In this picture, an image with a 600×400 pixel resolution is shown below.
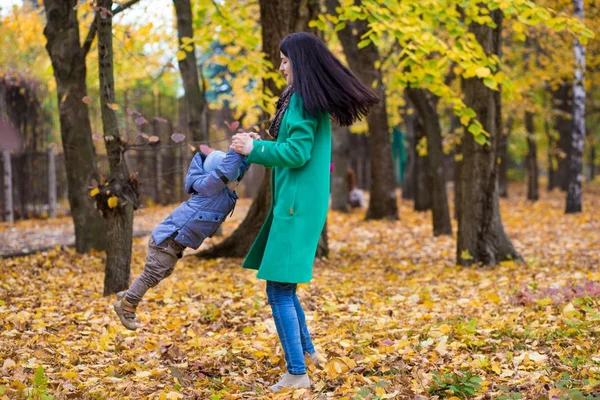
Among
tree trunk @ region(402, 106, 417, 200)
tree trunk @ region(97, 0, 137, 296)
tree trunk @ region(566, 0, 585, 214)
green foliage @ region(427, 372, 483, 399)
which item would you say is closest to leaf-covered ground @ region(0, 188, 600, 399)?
green foliage @ region(427, 372, 483, 399)

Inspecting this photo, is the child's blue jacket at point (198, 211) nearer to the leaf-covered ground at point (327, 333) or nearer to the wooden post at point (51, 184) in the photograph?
the leaf-covered ground at point (327, 333)

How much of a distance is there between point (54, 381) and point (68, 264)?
206 inches

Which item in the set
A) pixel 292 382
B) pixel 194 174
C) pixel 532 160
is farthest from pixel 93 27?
pixel 532 160

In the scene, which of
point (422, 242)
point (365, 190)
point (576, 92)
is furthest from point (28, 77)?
point (365, 190)

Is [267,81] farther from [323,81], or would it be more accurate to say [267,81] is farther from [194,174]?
[323,81]

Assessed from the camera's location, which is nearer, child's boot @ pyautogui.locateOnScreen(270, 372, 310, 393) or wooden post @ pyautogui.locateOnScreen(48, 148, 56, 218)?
child's boot @ pyautogui.locateOnScreen(270, 372, 310, 393)

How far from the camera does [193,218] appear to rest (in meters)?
4.03

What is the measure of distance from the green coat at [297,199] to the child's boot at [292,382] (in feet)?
1.99

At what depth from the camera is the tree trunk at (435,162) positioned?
1321 centimetres

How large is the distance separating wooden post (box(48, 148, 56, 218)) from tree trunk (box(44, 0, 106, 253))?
284 inches

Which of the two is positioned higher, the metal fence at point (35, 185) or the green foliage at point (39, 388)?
the metal fence at point (35, 185)

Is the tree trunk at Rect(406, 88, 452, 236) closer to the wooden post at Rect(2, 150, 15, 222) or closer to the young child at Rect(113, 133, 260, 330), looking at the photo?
the wooden post at Rect(2, 150, 15, 222)

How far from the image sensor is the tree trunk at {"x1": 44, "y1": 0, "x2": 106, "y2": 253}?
870 centimetres

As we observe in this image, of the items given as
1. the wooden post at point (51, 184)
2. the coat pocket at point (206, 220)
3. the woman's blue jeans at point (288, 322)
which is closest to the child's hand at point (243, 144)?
the coat pocket at point (206, 220)
